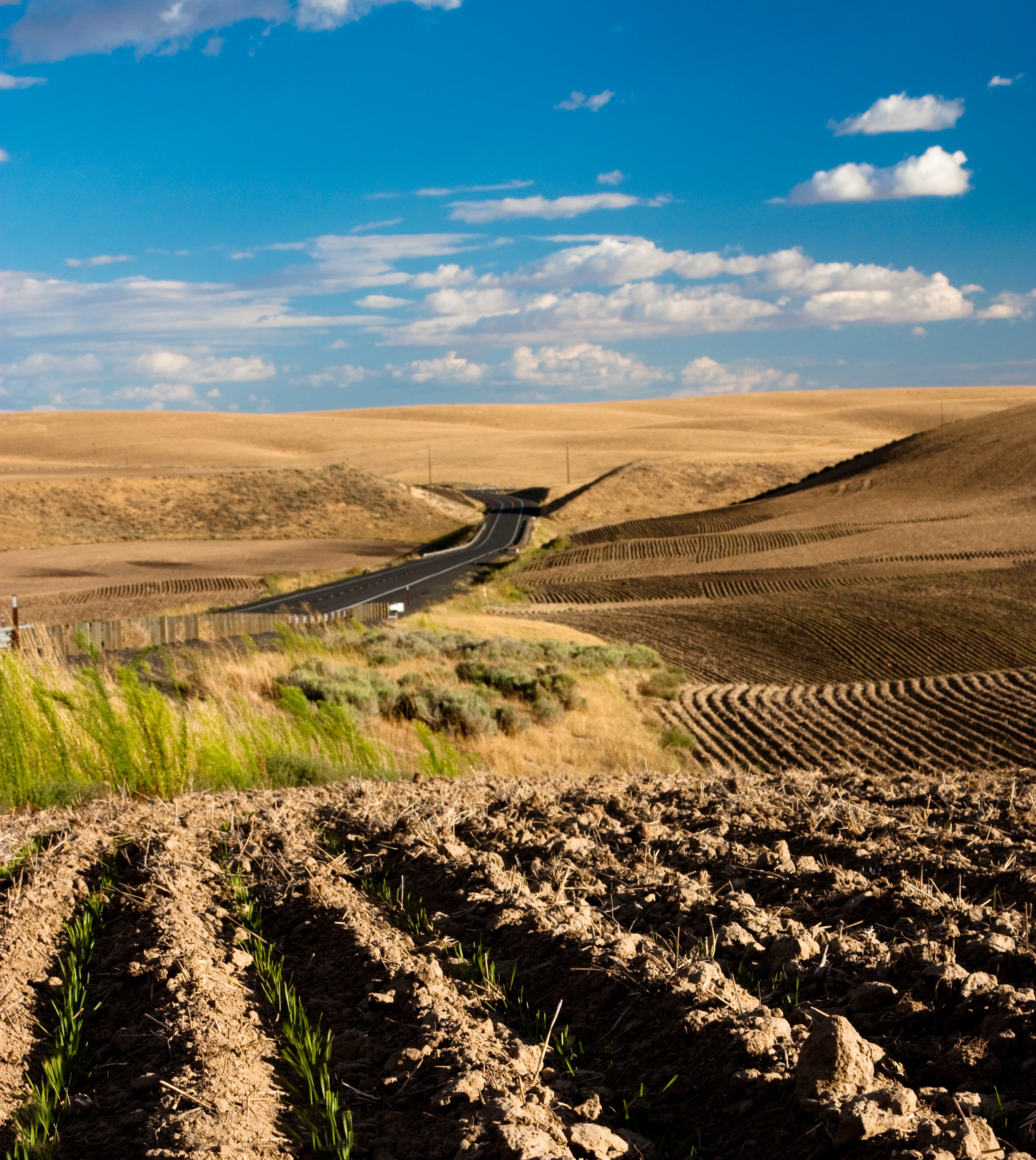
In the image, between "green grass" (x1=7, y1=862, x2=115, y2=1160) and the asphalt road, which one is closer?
"green grass" (x1=7, y1=862, x2=115, y2=1160)

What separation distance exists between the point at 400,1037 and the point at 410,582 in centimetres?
4191

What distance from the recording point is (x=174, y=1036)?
377cm

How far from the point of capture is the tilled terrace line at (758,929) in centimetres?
320

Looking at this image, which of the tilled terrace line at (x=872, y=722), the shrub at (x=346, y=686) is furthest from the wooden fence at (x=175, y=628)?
the tilled terrace line at (x=872, y=722)

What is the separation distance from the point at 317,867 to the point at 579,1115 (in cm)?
260

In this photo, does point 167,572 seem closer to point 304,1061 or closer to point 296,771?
point 296,771

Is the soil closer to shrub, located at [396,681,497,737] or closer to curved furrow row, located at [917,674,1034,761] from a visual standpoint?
curved furrow row, located at [917,674,1034,761]

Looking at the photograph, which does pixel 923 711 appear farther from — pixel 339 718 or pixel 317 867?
pixel 317 867

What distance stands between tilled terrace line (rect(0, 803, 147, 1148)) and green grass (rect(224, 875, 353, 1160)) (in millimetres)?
868

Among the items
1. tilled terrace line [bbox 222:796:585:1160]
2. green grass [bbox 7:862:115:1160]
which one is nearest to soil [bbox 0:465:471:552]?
green grass [bbox 7:862:115:1160]

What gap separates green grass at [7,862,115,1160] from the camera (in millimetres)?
3238

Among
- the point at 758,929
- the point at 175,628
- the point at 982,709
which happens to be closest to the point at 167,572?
the point at 175,628

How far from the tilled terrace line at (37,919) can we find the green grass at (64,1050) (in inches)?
1.9

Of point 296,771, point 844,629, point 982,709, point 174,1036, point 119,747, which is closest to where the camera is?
point 174,1036
